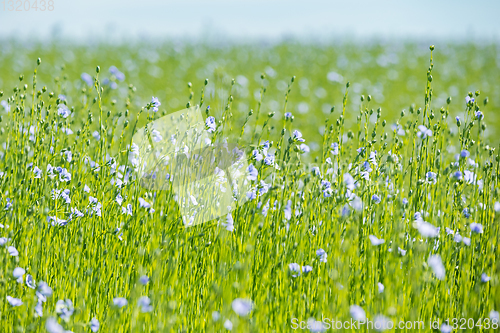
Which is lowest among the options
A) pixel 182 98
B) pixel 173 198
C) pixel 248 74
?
pixel 173 198

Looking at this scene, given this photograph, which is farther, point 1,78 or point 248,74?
point 248,74

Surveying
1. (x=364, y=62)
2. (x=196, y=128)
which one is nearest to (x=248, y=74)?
(x=364, y=62)

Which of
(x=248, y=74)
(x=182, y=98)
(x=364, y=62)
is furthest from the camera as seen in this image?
(x=364, y=62)

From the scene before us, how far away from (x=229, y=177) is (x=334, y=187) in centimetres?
58

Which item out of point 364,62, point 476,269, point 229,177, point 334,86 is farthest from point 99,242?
point 364,62

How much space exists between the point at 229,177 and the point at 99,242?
0.76 m

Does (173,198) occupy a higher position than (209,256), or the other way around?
(173,198)

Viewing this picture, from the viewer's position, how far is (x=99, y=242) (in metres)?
2.08

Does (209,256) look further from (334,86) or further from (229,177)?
(334,86)

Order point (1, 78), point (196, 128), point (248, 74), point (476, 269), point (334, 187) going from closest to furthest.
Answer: point (476, 269) → point (334, 187) → point (196, 128) → point (1, 78) → point (248, 74)
